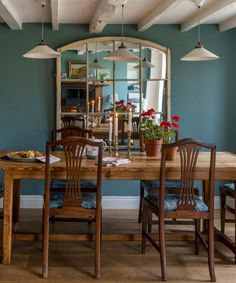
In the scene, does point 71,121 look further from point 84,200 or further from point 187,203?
point 187,203

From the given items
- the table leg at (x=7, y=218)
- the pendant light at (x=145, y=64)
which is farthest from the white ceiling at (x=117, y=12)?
the table leg at (x=7, y=218)

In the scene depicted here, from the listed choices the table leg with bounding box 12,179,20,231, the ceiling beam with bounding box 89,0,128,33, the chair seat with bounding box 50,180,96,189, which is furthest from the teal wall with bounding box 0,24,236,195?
the chair seat with bounding box 50,180,96,189

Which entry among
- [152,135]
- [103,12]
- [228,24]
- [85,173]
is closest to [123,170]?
[85,173]

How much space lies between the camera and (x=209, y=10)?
161 inches

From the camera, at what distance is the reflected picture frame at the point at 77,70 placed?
4.91 metres

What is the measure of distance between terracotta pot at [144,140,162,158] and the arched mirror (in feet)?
3.94

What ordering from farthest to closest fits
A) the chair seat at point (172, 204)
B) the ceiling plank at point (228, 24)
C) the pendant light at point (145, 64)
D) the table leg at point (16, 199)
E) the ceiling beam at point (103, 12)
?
the pendant light at point (145, 64) < the ceiling plank at point (228, 24) < the table leg at point (16, 199) < the ceiling beam at point (103, 12) < the chair seat at point (172, 204)

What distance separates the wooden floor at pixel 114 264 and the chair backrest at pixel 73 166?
554mm

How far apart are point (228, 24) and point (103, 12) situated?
168cm

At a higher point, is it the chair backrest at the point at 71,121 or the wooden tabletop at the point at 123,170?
the chair backrest at the point at 71,121

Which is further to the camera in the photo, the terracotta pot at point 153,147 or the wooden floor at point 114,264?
the terracotta pot at point 153,147

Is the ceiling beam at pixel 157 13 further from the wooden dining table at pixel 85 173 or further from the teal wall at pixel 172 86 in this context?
the wooden dining table at pixel 85 173

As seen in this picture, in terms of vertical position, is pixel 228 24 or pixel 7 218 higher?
pixel 228 24

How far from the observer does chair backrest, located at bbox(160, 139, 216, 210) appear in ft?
9.88
